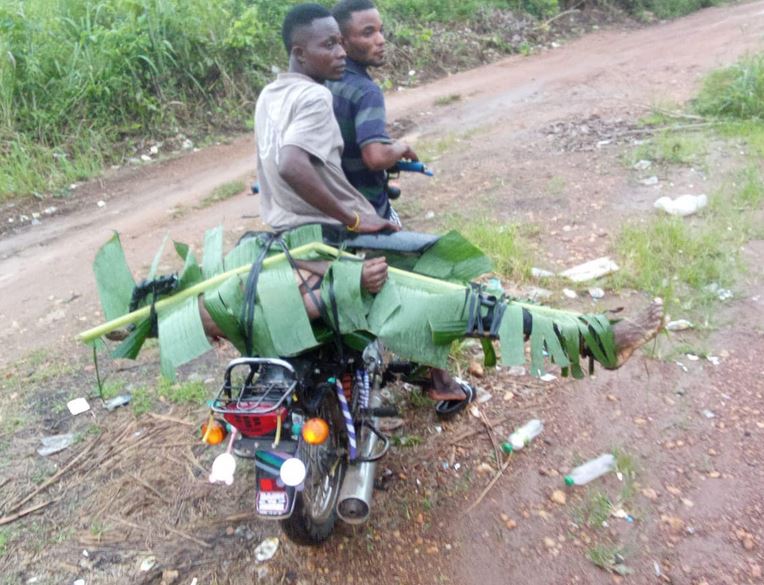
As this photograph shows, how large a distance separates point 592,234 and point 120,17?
6.63 m

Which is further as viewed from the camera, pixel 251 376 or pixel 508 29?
pixel 508 29

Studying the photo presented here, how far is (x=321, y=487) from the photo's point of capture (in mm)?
2584

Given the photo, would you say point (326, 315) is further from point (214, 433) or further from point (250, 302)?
point (214, 433)

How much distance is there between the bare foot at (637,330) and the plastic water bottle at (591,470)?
0.73 meters

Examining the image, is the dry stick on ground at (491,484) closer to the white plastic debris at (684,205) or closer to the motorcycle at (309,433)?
the motorcycle at (309,433)

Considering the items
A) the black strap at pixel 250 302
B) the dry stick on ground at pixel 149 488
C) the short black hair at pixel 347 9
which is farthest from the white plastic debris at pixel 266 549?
the short black hair at pixel 347 9

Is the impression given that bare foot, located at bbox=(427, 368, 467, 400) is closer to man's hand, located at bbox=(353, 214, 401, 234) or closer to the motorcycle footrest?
the motorcycle footrest

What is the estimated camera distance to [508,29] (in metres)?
11.9

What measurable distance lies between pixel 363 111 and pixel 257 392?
1.27 metres

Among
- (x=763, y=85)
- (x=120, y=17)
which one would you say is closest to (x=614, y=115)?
(x=763, y=85)

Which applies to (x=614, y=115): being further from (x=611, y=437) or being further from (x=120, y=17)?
(x=120, y=17)

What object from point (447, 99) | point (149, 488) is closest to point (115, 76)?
point (447, 99)

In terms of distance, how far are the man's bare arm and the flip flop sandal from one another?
3.68ft

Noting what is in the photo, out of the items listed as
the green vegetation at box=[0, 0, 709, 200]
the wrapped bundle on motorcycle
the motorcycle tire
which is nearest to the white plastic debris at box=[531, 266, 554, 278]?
the wrapped bundle on motorcycle
